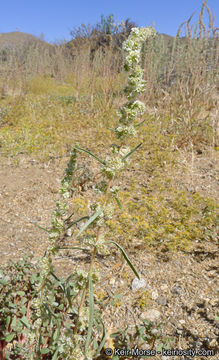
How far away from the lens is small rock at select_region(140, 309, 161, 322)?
1.82 meters

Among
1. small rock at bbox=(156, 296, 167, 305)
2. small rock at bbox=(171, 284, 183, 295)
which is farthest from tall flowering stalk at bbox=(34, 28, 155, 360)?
→ small rock at bbox=(171, 284, 183, 295)

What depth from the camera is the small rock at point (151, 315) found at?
182 cm

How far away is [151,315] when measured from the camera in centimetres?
184

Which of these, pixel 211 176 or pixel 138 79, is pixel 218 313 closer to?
pixel 138 79

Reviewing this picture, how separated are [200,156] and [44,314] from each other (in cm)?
383

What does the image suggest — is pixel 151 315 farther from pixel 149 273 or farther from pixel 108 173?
pixel 108 173

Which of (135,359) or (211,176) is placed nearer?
(135,359)

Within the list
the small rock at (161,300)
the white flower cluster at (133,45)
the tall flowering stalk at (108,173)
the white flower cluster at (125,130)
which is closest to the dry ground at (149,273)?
the small rock at (161,300)

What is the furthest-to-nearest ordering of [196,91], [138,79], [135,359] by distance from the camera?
[196,91], [135,359], [138,79]

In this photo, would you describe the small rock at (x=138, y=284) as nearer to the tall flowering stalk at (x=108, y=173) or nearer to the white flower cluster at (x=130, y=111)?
the tall flowering stalk at (x=108, y=173)

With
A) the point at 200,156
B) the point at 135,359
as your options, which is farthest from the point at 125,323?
the point at 200,156

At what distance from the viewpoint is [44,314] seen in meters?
1.10

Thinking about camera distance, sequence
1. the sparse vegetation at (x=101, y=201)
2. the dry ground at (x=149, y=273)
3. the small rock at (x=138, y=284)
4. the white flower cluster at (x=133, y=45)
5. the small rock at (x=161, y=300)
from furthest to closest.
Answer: the small rock at (x=138, y=284) → the small rock at (x=161, y=300) → the dry ground at (x=149, y=273) → the sparse vegetation at (x=101, y=201) → the white flower cluster at (x=133, y=45)

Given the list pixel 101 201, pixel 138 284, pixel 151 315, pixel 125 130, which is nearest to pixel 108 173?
pixel 125 130
